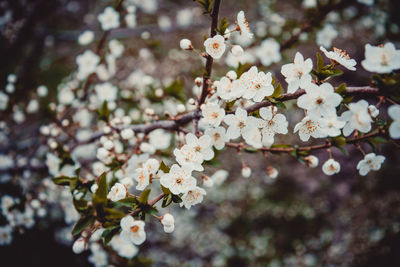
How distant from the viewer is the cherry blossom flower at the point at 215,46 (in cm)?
139

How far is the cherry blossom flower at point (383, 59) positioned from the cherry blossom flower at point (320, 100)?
7.9 inches

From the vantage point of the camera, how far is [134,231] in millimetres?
1312

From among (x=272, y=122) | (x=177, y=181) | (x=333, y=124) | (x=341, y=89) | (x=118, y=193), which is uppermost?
(x=341, y=89)

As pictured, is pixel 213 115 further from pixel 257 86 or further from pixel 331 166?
pixel 331 166

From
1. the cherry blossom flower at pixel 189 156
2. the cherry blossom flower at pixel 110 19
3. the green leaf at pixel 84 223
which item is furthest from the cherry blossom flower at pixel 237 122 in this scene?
the cherry blossom flower at pixel 110 19

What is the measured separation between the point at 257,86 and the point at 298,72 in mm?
240


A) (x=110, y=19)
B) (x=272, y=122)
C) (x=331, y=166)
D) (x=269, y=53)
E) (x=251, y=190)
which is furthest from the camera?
(x=251, y=190)

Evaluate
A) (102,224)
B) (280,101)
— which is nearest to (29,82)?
(102,224)

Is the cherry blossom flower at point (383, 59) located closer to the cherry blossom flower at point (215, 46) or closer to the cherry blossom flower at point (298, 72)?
the cherry blossom flower at point (298, 72)

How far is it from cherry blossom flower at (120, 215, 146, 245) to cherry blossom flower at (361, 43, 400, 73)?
1.40 metres

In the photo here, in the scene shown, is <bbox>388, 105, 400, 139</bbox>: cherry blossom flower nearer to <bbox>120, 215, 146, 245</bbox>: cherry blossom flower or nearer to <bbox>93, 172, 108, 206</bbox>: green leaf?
<bbox>120, 215, 146, 245</bbox>: cherry blossom flower

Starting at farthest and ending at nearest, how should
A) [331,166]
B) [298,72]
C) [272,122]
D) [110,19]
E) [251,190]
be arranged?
1. [251,190]
2. [110,19]
3. [331,166]
4. [272,122]
5. [298,72]

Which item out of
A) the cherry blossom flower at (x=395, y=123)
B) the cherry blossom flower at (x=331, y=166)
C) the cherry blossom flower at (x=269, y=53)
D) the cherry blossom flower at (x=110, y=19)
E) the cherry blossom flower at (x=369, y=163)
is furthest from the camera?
the cherry blossom flower at (x=269, y=53)

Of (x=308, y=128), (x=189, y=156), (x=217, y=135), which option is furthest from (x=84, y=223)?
(x=308, y=128)
